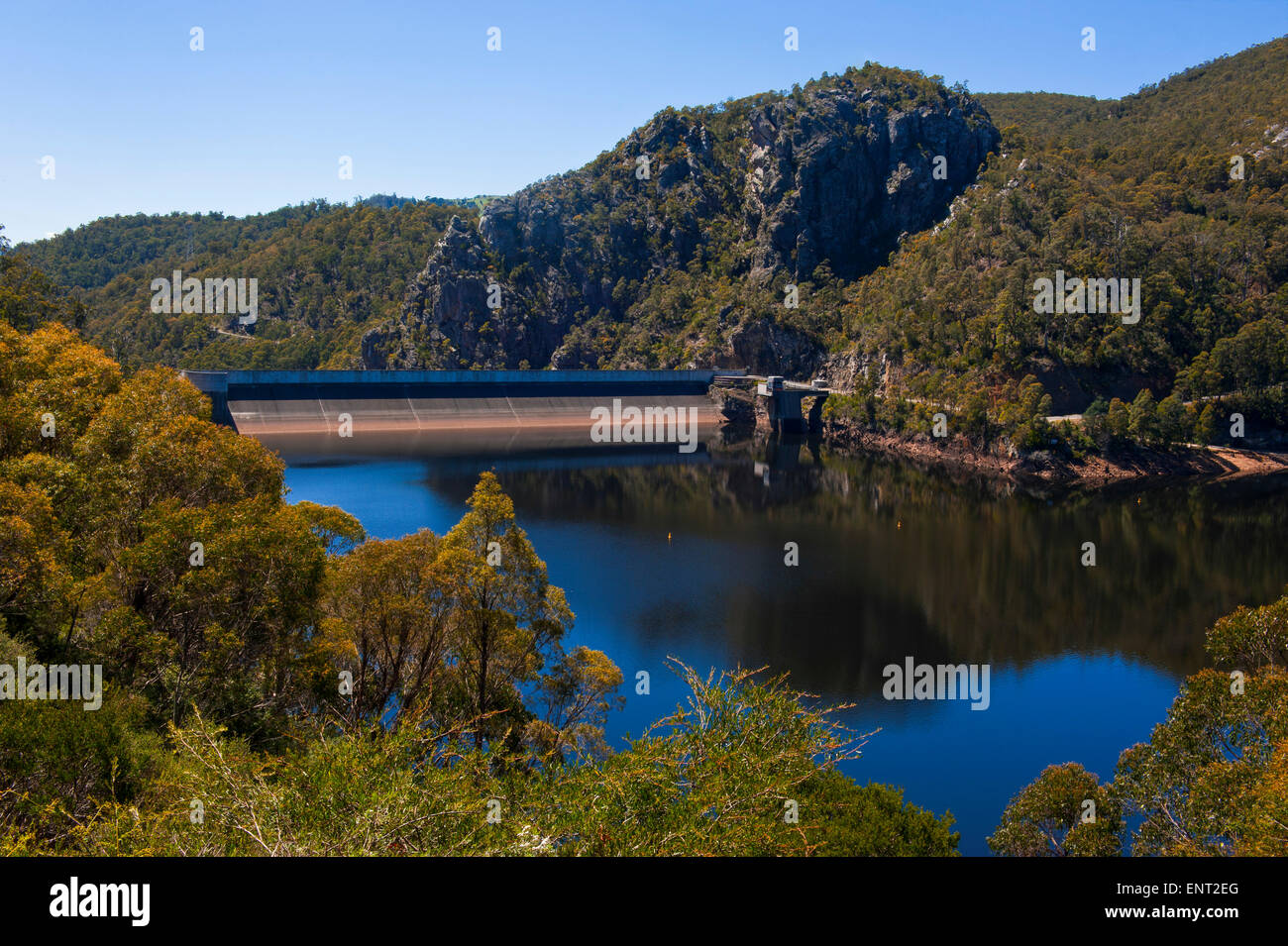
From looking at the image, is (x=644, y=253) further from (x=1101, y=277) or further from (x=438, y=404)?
(x=1101, y=277)

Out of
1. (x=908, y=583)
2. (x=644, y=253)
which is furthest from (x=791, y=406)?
(x=908, y=583)

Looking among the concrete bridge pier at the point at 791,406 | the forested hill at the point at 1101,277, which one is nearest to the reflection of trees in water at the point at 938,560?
the forested hill at the point at 1101,277

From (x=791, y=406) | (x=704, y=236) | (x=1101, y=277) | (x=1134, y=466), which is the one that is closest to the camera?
(x=1134, y=466)

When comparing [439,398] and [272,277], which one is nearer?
[439,398]

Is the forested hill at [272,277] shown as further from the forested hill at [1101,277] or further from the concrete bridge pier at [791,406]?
the forested hill at [1101,277]

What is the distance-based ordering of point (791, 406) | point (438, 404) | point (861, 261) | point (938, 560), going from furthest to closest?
point (861, 261) < point (791, 406) < point (438, 404) < point (938, 560)

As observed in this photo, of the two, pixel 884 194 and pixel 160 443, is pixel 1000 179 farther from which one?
pixel 160 443
